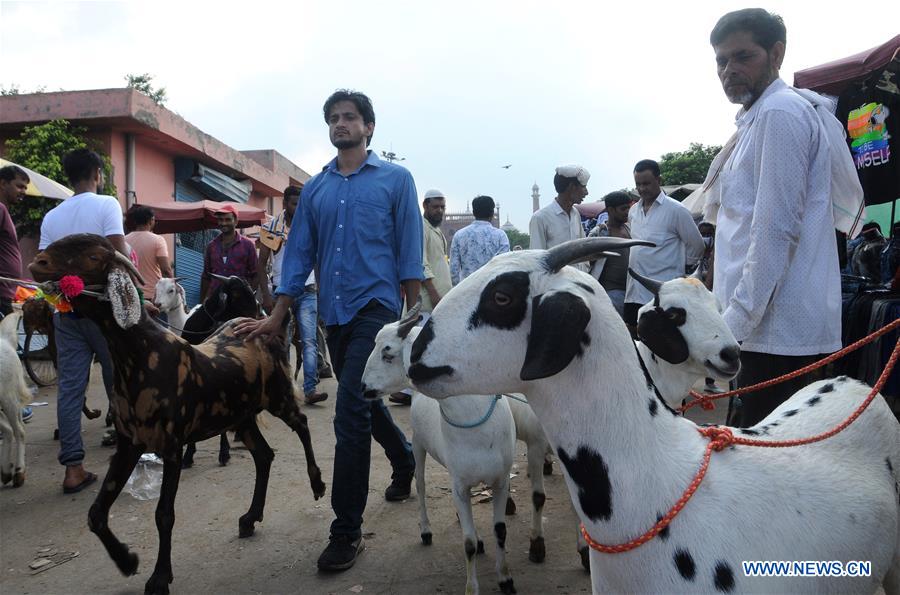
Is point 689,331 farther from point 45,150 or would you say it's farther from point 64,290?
point 45,150

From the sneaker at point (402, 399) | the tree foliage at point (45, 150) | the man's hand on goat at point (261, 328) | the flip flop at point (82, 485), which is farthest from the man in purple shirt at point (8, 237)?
the tree foliage at point (45, 150)

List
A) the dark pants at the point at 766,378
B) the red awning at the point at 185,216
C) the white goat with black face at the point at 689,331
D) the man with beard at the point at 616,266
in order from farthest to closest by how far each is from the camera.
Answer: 1. the red awning at the point at 185,216
2. the man with beard at the point at 616,266
3. the white goat with black face at the point at 689,331
4. the dark pants at the point at 766,378

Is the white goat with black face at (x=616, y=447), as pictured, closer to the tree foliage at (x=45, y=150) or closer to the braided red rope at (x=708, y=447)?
the braided red rope at (x=708, y=447)

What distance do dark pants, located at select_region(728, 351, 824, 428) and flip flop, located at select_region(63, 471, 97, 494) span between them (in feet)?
14.3

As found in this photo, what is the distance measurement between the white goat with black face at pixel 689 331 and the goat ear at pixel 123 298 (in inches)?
98.7

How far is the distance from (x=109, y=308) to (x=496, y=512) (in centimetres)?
226

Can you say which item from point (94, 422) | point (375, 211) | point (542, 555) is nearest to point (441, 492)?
point (542, 555)

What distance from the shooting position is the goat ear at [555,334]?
1.47 meters

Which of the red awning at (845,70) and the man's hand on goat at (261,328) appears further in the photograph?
the red awning at (845,70)

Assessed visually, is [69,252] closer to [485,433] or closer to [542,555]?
[485,433]

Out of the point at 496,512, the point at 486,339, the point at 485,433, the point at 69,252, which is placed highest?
the point at 69,252

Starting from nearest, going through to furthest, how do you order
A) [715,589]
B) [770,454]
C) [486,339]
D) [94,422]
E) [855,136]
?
[715,589], [486,339], [770,454], [855,136], [94,422]

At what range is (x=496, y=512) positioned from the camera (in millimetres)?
3186

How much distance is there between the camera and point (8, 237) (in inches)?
196
